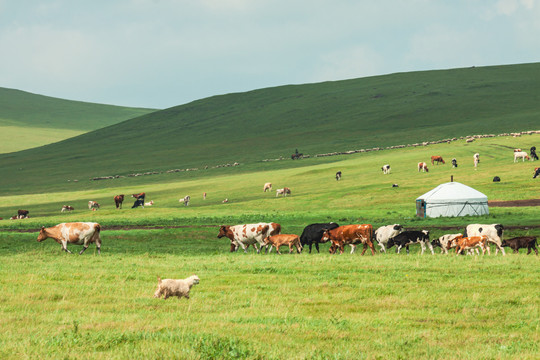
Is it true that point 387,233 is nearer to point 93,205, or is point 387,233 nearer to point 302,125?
point 93,205

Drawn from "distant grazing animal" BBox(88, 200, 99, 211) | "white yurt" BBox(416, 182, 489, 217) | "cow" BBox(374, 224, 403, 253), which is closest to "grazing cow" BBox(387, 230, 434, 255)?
"cow" BBox(374, 224, 403, 253)

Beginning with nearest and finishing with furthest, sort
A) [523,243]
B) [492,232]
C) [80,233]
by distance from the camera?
1. [523,243]
2. [80,233]
3. [492,232]

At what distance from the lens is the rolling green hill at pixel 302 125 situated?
116375 mm

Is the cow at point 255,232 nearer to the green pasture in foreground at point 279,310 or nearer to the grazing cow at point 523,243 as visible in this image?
the green pasture in foreground at point 279,310

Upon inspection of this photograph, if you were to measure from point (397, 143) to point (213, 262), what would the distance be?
91.2 metres

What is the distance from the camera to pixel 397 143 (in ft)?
353

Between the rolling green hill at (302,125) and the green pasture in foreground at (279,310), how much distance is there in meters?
83.1

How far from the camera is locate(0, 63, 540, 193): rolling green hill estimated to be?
116375mm

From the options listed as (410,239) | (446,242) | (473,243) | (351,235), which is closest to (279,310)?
(351,235)

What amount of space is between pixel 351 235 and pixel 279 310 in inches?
543

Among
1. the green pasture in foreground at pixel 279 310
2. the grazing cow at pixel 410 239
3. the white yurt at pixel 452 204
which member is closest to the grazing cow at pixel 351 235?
the grazing cow at pixel 410 239

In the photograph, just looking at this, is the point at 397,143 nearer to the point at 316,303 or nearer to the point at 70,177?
the point at 70,177

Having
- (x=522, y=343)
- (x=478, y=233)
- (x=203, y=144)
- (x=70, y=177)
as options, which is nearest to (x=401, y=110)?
(x=203, y=144)

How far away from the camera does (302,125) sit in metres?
148
